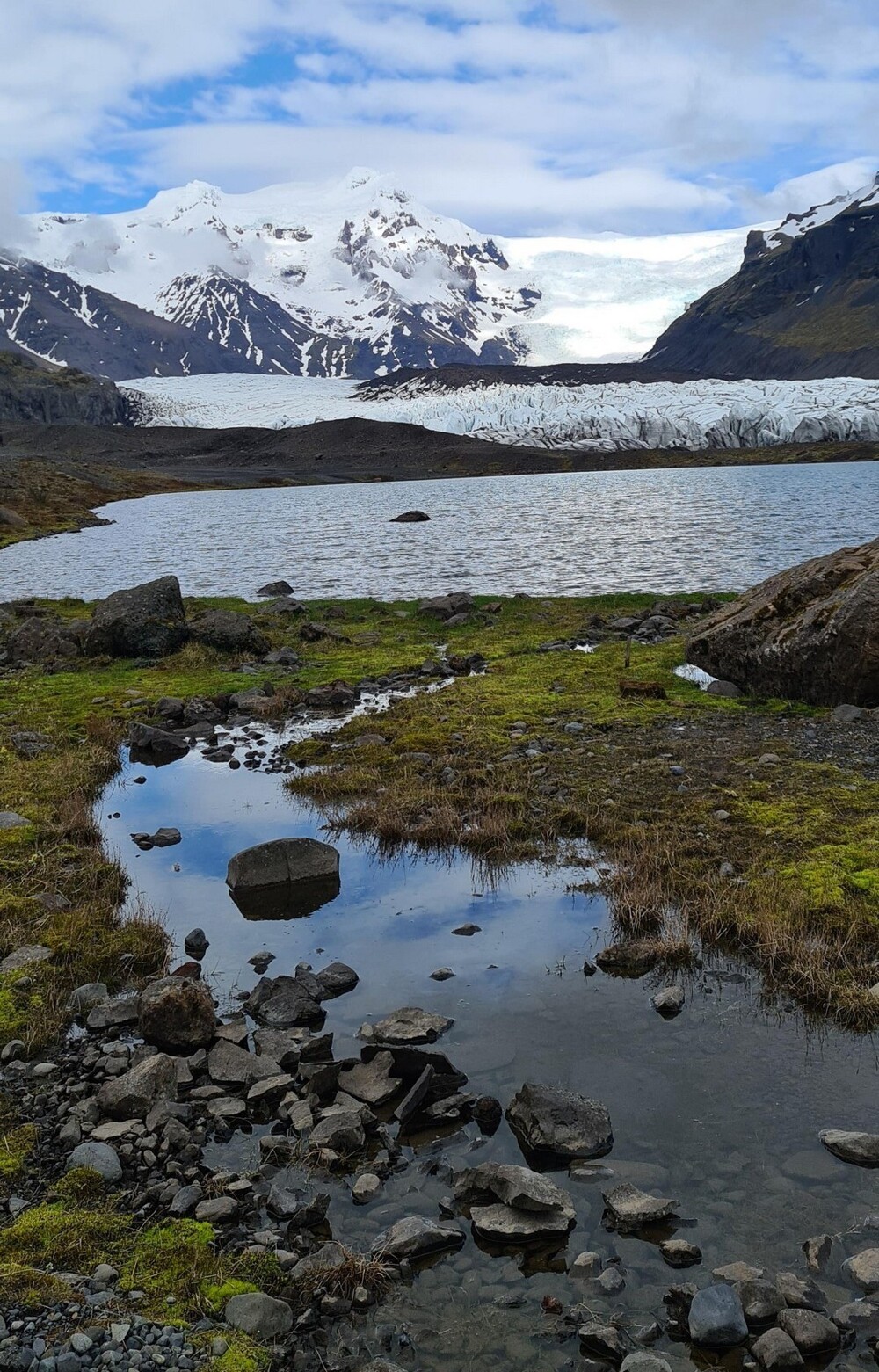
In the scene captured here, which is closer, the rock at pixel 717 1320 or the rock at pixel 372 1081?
the rock at pixel 717 1320

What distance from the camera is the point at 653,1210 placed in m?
6.82

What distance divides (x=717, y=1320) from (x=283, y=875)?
7.94m

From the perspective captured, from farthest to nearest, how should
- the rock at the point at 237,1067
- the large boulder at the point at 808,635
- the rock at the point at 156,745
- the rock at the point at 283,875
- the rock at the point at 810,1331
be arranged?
the rock at the point at 156,745
the large boulder at the point at 808,635
the rock at the point at 283,875
the rock at the point at 237,1067
the rock at the point at 810,1331

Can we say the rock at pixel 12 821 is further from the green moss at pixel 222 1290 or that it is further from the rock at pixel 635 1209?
the rock at pixel 635 1209

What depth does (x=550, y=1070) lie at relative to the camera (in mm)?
8672

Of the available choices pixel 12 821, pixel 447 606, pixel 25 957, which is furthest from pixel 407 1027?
pixel 447 606

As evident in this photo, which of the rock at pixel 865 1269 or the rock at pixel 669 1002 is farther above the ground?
the rock at pixel 865 1269

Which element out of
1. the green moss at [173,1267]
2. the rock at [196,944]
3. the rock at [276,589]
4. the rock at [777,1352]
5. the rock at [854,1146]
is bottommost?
the rock at [196,944]

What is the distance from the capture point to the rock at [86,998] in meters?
9.92

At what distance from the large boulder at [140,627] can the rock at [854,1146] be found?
23384 mm

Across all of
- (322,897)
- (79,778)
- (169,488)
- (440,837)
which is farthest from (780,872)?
(169,488)

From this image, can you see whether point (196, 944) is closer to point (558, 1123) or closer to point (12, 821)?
point (12, 821)

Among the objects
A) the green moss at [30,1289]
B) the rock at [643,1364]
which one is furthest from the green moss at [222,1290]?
the rock at [643,1364]

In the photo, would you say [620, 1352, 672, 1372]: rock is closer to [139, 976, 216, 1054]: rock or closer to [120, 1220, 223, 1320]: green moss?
[120, 1220, 223, 1320]: green moss
